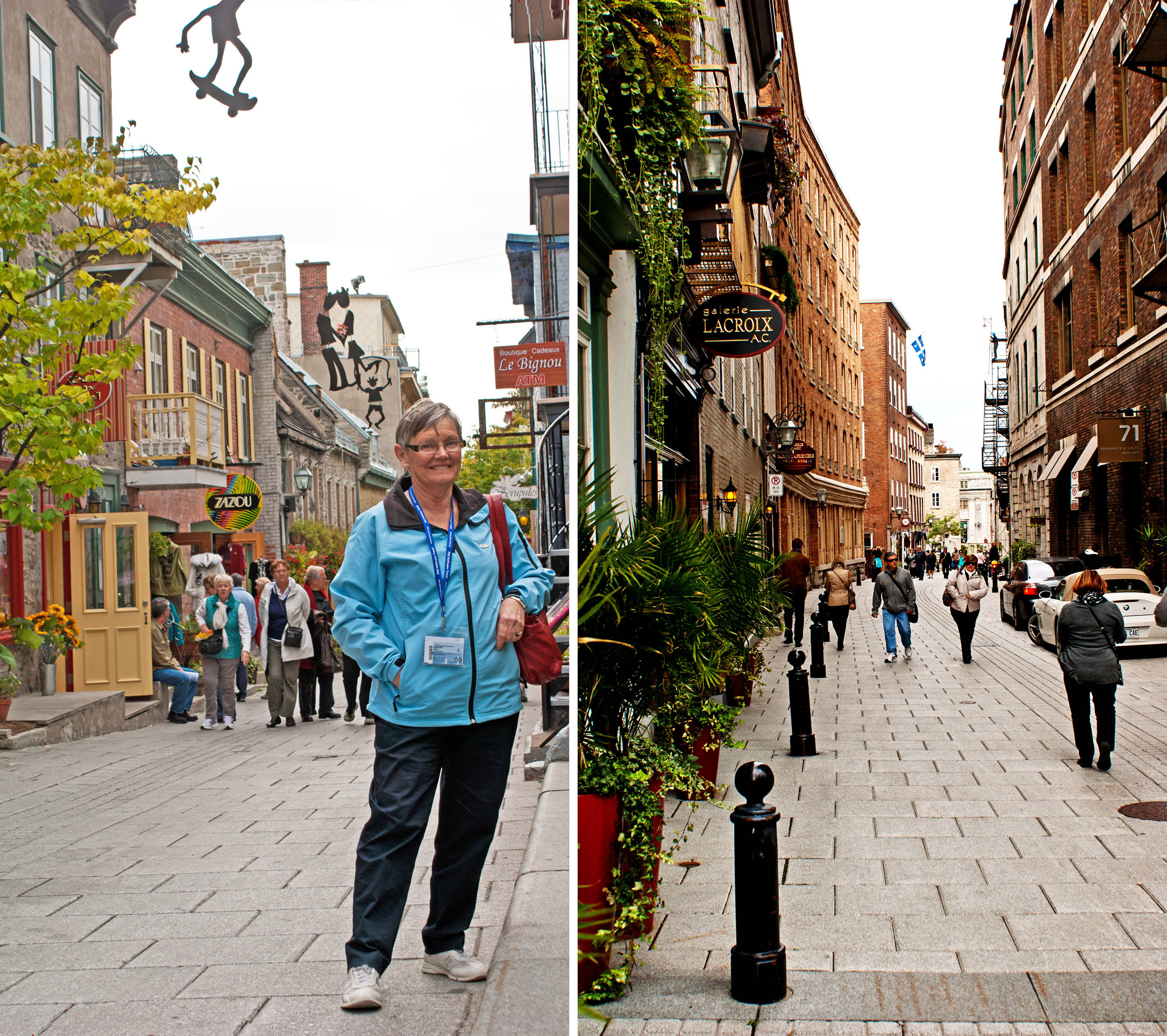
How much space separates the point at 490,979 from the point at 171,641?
1.07 m

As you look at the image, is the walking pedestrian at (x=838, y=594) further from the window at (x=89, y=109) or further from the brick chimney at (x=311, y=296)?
the window at (x=89, y=109)

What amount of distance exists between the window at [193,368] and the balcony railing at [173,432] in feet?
0.06

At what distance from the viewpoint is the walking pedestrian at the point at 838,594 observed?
14688 millimetres

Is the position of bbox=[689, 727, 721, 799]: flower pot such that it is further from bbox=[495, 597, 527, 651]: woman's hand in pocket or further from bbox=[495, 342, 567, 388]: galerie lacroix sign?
bbox=[495, 342, 567, 388]: galerie lacroix sign

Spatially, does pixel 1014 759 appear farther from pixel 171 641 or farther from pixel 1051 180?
pixel 1051 180

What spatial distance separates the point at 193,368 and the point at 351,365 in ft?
1.12

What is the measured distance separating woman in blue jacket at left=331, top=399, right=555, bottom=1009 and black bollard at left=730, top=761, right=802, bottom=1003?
1318 mm

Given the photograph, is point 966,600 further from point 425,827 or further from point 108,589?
point 108,589

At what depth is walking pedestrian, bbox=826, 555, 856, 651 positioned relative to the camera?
14688 millimetres

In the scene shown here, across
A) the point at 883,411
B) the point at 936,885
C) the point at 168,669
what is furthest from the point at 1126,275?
the point at 883,411

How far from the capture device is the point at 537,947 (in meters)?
2.60

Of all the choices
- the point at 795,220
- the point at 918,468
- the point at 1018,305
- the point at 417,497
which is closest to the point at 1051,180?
the point at 795,220

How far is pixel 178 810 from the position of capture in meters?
2.46

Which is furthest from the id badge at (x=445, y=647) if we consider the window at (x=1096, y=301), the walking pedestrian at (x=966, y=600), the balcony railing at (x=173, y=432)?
the window at (x=1096, y=301)
